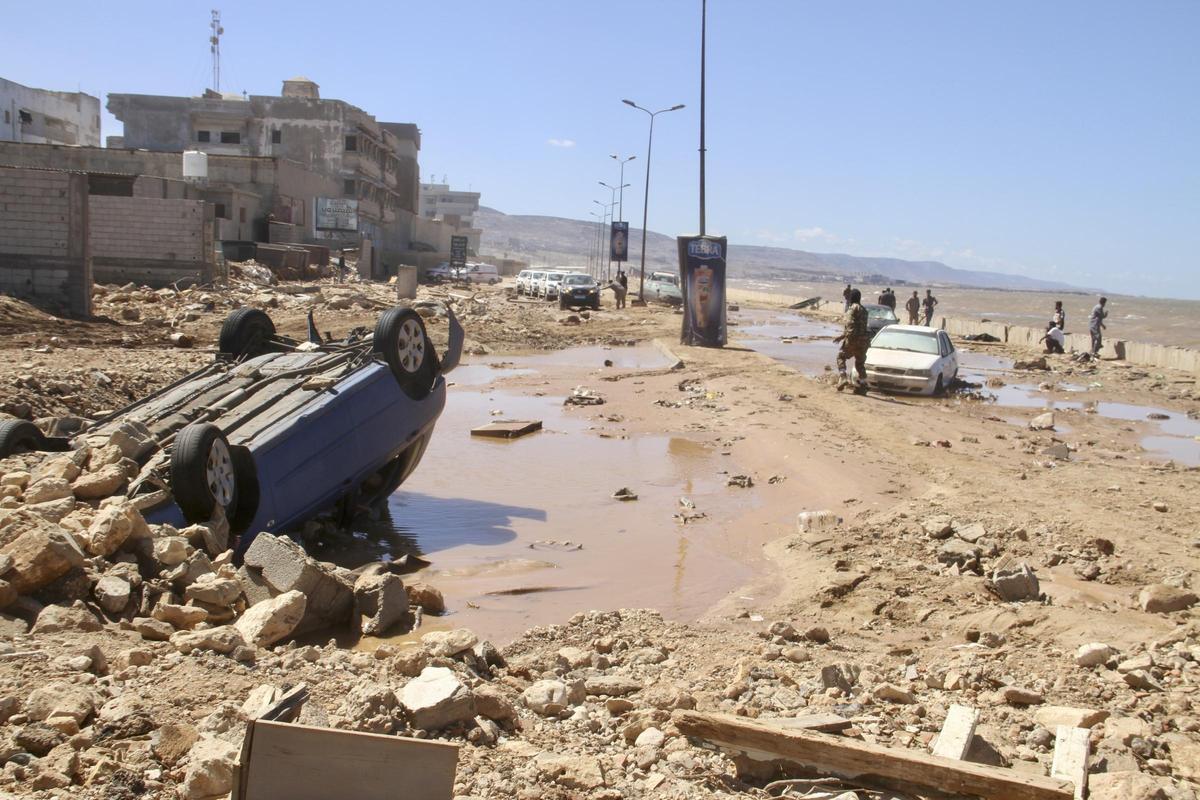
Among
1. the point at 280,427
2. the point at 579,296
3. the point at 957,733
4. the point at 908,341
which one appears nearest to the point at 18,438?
the point at 280,427

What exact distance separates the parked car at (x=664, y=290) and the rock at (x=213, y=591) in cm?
4561

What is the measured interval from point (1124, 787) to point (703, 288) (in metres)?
23.4

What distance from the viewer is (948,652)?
6117 millimetres

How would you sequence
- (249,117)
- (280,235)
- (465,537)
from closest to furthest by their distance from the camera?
(465,537) < (280,235) < (249,117)

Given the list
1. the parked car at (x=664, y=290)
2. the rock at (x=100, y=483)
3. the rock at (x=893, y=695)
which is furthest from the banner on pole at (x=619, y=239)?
the rock at (x=893, y=695)

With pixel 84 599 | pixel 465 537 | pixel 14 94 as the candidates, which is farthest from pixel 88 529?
pixel 14 94

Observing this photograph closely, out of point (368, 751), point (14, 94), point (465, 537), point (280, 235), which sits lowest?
point (465, 537)

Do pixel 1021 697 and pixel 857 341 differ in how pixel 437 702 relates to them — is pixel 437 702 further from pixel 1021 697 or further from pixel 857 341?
pixel 857 341

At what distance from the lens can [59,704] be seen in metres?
3.97

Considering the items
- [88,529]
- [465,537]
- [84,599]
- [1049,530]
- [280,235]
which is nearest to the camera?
[84,599]

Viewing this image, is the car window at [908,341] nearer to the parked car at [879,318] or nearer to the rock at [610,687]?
the parked car at [879,318]

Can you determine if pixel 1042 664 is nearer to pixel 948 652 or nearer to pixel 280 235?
pixel 948 652

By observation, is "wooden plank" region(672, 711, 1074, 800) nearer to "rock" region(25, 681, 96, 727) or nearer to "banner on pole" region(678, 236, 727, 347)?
"rock" region(25, 681, 96, 727)

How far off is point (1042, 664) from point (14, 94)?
220 feet
